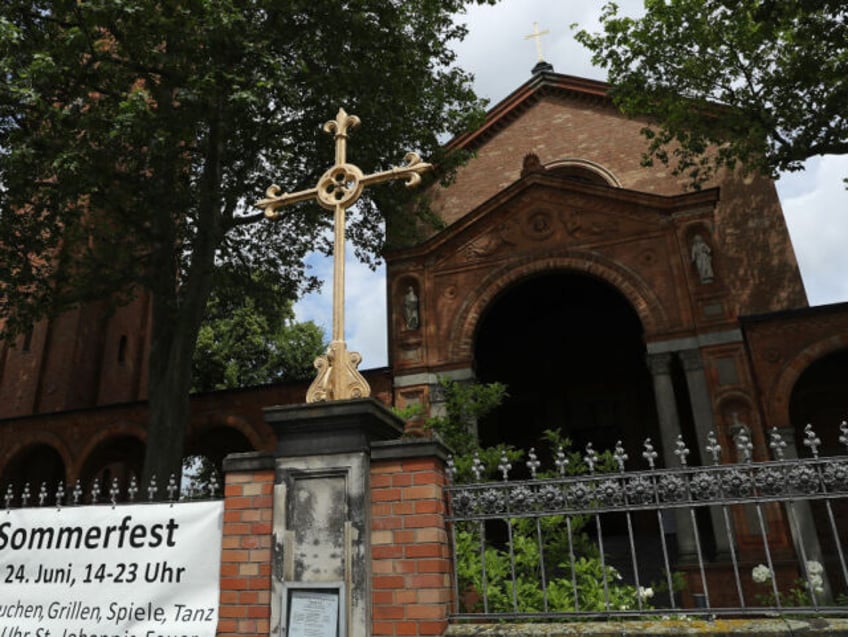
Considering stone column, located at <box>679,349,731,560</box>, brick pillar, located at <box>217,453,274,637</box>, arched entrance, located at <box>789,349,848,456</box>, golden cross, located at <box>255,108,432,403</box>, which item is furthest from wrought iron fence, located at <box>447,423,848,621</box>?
arched entrance, located at <box>789,349,848,456</box>

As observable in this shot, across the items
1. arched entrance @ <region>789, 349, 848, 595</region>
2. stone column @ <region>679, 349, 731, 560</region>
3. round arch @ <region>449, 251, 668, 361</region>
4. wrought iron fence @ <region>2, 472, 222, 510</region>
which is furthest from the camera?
arched entrance @ <region>789, 349, 848, 595</region>

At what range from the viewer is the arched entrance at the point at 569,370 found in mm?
16062

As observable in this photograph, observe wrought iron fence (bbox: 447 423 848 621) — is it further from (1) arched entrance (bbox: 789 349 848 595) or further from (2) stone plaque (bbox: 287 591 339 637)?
(1) arched entrance (bbox: 789 349 848 595)

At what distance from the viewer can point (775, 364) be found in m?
11.8

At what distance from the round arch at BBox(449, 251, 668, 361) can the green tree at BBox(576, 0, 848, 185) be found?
2.91 meters

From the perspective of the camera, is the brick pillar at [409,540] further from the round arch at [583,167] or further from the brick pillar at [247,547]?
the round arch at [583,167]

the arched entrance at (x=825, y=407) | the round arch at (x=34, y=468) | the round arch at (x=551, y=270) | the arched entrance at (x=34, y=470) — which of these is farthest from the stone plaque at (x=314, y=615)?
the arched entrance at (x=34, y=470)

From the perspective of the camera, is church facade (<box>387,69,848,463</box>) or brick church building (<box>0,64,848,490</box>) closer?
church facade (<box>387,69,848,463</box>)

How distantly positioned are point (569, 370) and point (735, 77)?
7892mm

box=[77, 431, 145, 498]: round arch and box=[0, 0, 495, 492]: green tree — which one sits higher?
box=[0, 0, 495, 492]: green tree

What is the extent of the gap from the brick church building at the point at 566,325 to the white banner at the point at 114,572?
903 centimetres

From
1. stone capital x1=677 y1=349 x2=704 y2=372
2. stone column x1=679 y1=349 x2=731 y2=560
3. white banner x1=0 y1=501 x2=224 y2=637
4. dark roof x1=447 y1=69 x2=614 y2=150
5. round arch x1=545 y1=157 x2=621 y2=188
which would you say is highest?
dark roof x1=447 y1=69 x2=614 y2=150

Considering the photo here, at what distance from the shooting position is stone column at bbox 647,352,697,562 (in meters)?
10.5

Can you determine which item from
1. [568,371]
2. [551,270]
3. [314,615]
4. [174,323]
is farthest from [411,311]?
[314,615]
